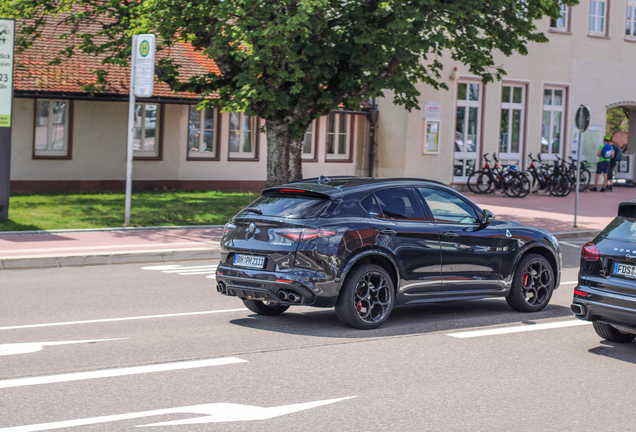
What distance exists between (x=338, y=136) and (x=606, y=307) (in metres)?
23.1

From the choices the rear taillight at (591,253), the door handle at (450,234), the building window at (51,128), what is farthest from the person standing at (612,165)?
the rear taillight at (591,253)

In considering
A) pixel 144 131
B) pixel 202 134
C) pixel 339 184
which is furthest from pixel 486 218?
pixel 202 134

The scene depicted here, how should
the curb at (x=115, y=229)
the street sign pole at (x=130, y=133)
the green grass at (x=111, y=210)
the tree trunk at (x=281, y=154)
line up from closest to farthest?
the curb at (x=115, y=229), the street sign pole at (x=130, y=133), the green grass at (x=111, y=210), the tree trunk at (x=281, y=154)

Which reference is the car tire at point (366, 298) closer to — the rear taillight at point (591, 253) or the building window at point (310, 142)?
the rear taillight at point (591, 253)

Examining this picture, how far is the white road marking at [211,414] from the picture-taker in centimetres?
514

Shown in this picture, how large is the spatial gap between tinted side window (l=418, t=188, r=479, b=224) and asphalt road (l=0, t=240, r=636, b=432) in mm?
1114

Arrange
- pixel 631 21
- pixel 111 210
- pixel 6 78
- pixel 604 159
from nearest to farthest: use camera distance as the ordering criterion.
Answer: pixel 6 78, pixel 111 210, pixel 604 159, pixel 631 21

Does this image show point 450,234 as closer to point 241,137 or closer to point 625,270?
point 625,270

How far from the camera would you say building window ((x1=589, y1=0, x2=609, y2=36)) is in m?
32.2

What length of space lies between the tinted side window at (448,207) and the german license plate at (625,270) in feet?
6.64

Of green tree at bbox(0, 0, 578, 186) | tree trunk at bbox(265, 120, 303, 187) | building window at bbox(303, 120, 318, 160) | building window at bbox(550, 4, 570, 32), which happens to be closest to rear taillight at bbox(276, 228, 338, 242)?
green tree at bbox(0, 0, 578, 186)

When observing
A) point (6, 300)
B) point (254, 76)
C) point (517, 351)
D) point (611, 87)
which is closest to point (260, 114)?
point (254, 76)

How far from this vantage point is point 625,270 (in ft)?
24.5

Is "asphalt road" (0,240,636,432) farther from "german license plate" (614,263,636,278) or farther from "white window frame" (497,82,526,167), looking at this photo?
"white window frame" (497,82,526,167)
